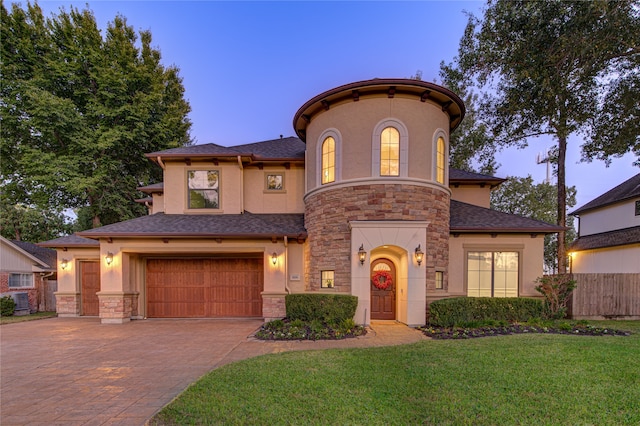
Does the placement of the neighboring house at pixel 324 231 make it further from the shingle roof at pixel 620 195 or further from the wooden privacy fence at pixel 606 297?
the shingle roof at pixel 620 195

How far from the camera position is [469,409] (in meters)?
3.47

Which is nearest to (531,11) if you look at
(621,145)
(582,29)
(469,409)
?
(582,29)

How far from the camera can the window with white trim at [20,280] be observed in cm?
1366

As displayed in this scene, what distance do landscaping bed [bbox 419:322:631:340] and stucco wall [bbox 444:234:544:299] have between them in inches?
83.8

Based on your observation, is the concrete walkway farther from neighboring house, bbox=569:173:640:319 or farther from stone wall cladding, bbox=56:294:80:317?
neighboring house, bbox=569:173:640:319

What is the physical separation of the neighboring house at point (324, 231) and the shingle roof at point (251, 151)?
0.09 meters

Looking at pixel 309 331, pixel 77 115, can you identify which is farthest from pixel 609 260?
pixel 77 115

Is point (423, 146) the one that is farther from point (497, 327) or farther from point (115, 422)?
point (115, 422)

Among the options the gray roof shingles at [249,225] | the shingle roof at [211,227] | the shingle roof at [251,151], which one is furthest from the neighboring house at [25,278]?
the shingle roof at [251,151]

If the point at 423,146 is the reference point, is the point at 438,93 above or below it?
above

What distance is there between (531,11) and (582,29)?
1467 millimetres

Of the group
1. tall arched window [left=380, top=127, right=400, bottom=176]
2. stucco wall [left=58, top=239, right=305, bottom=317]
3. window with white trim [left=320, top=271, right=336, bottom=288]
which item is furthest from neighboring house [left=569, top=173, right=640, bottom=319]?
stucco wall [left=58, top=239, right=305, bottom=317]

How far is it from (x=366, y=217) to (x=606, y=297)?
927 centimetres

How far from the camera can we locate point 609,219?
17.2 metres
